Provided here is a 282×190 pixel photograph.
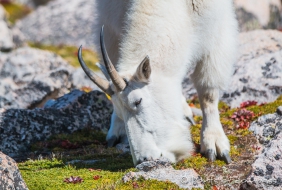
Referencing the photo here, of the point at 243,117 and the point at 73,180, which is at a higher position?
the point at 243,117

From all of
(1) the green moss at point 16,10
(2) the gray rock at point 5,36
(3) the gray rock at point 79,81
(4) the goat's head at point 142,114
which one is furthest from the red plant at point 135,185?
(1) the green moss at point 16,10

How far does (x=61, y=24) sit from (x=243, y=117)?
1996 centimetres

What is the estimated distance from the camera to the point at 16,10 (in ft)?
130

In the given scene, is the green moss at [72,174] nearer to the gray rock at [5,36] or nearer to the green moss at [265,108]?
the green moss at [265,108]

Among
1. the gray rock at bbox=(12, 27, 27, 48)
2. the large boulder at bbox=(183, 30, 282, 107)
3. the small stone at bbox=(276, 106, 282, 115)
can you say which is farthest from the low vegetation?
the gray rock at bbox=(12, 27, 27, 48)

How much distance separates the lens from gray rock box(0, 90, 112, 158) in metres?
9.82

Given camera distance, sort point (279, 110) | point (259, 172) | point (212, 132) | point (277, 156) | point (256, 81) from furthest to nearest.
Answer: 1. point (256, 81)
2. point (279, 110)
3. point (212, 132)
4. point (277, 156)
5. point (259, 172)

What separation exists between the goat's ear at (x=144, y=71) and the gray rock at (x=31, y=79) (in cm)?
617

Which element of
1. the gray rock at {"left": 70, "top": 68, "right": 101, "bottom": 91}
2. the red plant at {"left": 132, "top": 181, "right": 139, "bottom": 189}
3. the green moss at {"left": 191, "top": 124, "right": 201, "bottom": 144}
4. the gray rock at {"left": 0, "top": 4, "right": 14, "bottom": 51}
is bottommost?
the red plant at {"left": 132, "top": 181, "right": 139, "bottom": 189}

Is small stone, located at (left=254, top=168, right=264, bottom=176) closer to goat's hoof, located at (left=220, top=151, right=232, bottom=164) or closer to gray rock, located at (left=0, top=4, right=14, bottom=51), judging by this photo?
goat's hoof, located at (left=220, top=151, right=232, bottom=164)

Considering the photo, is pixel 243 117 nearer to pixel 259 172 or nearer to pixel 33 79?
pixel 259 172

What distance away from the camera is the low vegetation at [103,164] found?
21.8 ft

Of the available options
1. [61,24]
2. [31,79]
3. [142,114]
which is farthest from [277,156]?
[61,24]

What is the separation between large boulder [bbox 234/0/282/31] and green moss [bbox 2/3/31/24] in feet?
58.9
